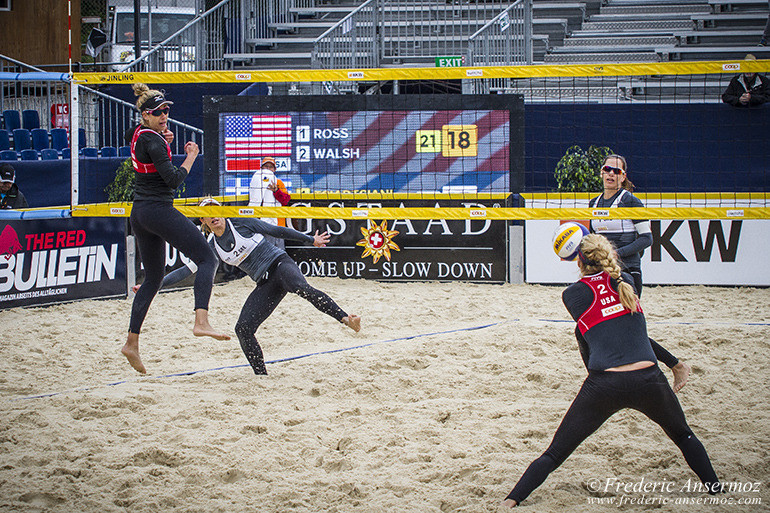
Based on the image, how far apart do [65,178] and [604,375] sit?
36.3 ft

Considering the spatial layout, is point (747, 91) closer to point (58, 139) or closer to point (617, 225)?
point (617, 225)

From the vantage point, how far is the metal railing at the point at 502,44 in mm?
13445

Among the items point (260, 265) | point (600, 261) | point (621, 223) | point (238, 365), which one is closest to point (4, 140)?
point (238, 365)

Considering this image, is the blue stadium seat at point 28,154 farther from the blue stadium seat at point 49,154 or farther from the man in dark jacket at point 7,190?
the man in dark jacket at point 7,190

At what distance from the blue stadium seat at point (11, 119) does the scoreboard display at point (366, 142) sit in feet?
16.7

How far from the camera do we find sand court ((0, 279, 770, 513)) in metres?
4.05

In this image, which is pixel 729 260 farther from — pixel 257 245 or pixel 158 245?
pixel 158 245

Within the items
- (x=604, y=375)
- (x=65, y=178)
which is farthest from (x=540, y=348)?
(x=65, y=178)

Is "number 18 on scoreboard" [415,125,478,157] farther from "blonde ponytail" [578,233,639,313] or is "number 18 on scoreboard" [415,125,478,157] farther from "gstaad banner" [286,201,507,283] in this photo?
"blonde ponytail" [578,233,639,313]

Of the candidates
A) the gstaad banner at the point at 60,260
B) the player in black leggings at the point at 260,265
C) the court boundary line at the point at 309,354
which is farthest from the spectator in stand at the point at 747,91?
the gstaad banner at the point at 60,260

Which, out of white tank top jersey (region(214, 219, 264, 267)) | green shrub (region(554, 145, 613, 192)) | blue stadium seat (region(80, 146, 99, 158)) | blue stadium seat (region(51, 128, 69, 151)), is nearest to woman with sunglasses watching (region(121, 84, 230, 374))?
white tank top jersey (region(214, 219, 264, 267))

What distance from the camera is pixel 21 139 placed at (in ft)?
45.5

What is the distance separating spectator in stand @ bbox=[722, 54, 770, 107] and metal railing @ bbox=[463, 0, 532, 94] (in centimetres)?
330

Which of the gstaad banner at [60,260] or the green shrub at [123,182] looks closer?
the gstaad banner at [60,260]
